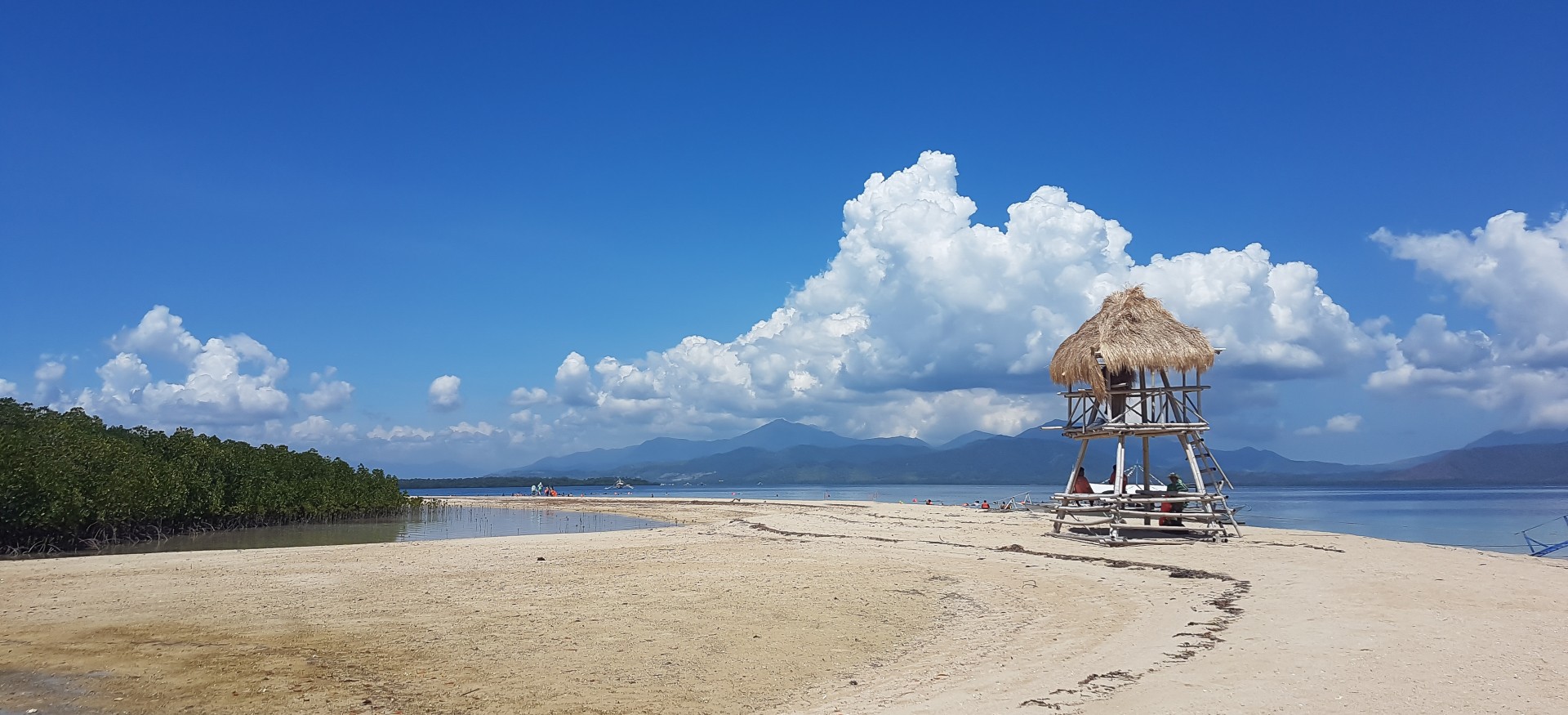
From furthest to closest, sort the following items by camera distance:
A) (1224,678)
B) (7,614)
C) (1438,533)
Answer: (1438,533)
(7,614)
(1224,678)

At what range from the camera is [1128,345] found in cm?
2272

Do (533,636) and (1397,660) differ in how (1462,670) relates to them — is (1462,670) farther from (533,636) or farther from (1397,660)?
(533,636)

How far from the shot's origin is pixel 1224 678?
805 centimetres

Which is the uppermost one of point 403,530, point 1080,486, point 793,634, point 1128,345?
point 1128,345

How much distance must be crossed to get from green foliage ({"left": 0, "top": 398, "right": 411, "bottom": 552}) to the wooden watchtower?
1095 inches

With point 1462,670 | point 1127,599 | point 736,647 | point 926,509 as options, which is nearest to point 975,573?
point 1127,599

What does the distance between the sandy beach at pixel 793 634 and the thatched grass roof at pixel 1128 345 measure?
5.20m

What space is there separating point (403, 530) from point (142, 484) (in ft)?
42.4

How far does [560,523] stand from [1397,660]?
129 ft

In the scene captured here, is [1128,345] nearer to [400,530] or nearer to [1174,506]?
[1174,506]

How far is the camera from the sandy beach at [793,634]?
7824mm

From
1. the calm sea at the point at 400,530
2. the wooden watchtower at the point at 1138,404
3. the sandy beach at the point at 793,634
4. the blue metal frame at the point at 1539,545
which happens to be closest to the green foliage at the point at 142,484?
the calm sea at the point at 400,530

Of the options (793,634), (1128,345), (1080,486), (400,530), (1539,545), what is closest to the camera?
(793,634)

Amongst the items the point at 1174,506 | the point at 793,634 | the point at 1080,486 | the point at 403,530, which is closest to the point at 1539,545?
the point at 1174,506
